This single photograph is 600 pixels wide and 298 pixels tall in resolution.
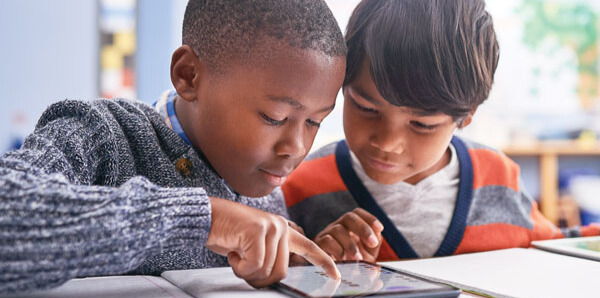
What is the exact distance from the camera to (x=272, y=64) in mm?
633

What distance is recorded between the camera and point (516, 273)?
630 mm

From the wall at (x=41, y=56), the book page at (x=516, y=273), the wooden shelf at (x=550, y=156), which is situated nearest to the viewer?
the book page at (x=516, y=273)

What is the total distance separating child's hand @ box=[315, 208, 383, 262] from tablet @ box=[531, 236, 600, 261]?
26 centimetres

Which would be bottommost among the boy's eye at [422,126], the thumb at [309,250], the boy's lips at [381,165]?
the boy's lips at [381,165]

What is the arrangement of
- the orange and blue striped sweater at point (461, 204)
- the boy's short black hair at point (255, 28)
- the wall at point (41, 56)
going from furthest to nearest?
the wall at point (41, 56) → the orange and blue striped sweater at point (461, 204) → the boy's short black hair at point (255, 28)

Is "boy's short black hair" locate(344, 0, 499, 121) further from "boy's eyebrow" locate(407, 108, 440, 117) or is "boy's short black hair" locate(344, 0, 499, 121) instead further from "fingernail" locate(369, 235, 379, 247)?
"fingernail" locate(369, 235, 379, 247)

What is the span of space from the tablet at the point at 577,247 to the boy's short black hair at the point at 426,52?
228 millimetres

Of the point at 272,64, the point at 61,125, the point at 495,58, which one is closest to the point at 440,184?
the point at 495,58

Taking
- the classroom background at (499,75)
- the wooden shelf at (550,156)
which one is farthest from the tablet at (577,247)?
the wooden shelf at (550,156)

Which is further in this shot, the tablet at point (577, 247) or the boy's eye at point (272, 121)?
the tablet at point (577, 247)

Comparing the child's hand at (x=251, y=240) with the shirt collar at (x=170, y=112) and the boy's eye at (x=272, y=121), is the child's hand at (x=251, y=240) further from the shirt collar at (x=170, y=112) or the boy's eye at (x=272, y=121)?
the shirt collar at (x=170, y=112)

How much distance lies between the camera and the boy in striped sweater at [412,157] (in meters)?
0.77

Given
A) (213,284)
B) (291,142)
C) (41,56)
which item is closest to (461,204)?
(291,142)

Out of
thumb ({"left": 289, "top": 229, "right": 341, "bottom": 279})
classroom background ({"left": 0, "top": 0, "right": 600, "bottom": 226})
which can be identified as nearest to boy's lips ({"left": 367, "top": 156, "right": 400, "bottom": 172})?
thumb ({"left": 289, "top": 229, "right": 341, "bottom": 279})
